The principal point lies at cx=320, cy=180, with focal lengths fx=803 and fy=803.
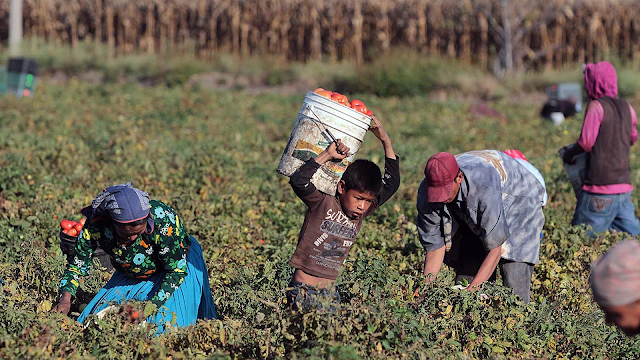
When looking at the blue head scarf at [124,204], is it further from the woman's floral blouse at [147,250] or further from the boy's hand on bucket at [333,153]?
the boy's hand on bucket at [333,153]

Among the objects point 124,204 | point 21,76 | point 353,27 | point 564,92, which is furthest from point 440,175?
point 353,27

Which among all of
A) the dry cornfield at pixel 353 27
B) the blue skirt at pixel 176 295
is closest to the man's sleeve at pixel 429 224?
the blue skirt at pixel 176 295

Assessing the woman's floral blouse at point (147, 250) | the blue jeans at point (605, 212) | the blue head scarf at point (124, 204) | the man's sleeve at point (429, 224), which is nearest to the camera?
the blue head scarf at point (124, 204)

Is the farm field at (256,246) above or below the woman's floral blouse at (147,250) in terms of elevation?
below

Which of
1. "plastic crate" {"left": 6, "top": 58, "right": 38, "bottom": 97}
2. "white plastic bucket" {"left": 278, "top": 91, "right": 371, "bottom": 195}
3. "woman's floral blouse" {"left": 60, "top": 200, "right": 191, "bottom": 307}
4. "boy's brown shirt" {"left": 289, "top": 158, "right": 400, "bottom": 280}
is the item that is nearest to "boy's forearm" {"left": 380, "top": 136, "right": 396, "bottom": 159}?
"white plastic bucket" {"left": 278, "top": 91, "right": 371, "bottom": 195}

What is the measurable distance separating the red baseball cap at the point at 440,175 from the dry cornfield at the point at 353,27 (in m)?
17.0

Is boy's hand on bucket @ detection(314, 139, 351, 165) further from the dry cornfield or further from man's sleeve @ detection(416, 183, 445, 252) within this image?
the dry cornfield

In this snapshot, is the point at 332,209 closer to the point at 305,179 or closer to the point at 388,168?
the point at 305,179

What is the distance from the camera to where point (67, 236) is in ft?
18.9

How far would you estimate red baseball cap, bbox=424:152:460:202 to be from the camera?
4340mm

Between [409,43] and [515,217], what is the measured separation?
18.9 metres

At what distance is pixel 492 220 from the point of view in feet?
14.9

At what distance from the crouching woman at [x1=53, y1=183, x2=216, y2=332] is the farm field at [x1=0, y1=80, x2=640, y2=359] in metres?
0.21

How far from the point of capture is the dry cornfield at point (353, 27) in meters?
21.9
